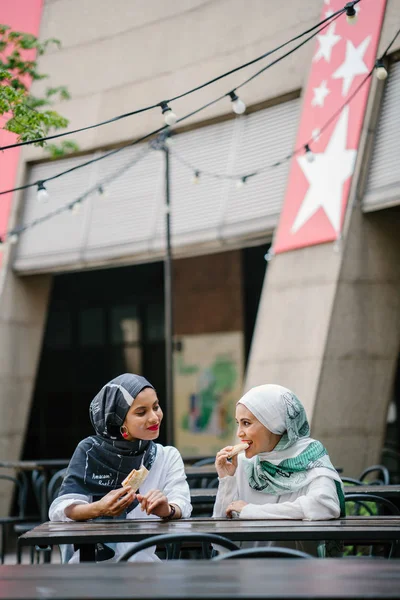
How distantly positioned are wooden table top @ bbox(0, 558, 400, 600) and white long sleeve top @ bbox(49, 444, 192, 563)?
1.24m

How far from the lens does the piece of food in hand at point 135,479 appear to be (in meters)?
3.88

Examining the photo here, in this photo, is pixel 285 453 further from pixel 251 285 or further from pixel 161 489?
pixel 251 285

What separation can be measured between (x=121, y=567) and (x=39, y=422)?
14.6m

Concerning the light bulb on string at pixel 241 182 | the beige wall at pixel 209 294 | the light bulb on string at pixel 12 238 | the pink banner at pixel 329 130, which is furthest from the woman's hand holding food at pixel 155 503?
the beige wall at pixel 209 294

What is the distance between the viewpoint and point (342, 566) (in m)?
2.55

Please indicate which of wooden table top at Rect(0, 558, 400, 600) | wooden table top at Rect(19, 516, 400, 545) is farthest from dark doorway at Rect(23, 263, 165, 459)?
wooden table top at Rect(0, 558, 400, 600)

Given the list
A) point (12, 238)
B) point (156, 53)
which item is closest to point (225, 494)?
point (156, 53)

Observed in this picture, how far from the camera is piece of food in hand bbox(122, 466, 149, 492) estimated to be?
12.7 feet

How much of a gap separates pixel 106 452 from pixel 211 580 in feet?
6.24

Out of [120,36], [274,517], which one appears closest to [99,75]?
[120,36]

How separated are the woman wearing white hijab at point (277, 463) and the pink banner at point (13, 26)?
9.48 meters

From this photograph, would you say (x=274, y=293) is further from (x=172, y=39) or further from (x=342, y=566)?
(x=342, y=566)

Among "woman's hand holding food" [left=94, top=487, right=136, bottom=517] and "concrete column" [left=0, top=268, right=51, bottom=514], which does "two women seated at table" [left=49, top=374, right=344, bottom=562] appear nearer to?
"woman's hand holding food" [left=94, top=487, right=136, bottom=517]

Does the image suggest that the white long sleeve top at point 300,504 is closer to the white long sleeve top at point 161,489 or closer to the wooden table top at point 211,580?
the white long sleeve top at point 161,489
